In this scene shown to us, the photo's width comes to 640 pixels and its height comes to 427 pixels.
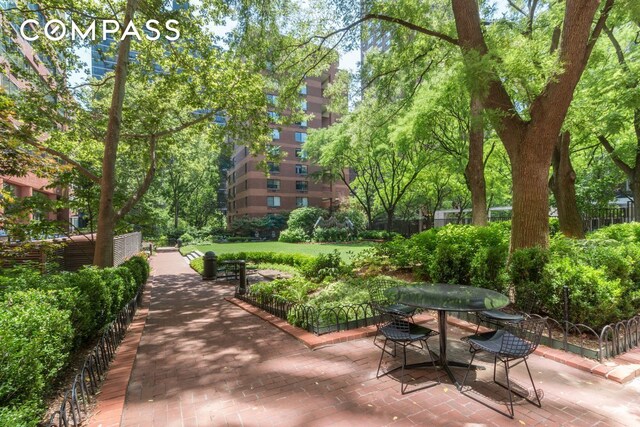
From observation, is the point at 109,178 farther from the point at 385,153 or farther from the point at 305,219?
the point at 305,219

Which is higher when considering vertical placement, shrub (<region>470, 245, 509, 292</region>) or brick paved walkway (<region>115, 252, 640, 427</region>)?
shrub (<region>470, 245, 509, 292</region>)

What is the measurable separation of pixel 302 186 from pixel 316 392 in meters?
44.3

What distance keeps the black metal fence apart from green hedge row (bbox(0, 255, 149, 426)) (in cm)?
341

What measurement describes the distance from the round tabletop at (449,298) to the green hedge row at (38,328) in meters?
4.03

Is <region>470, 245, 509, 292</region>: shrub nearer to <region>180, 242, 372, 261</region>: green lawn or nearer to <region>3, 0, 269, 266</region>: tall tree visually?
<region>3, 0, 269, 266</region>: tall tree

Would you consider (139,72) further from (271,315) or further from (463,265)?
(463,265)

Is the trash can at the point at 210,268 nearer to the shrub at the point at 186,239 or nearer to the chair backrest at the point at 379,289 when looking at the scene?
the chair backrest at the point at 379,289

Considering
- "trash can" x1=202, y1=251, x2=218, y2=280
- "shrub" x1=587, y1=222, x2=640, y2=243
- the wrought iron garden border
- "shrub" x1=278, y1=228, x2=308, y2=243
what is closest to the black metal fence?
the wrought iron garden border

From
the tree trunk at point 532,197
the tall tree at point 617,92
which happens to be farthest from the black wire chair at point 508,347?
the tall tree at point 617,92

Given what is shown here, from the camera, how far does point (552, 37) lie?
34.6ft

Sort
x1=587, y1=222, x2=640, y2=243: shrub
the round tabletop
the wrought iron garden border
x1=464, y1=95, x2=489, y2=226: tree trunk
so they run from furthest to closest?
1. x1=464, y1=95, x2=489, y2=226: tree trunk
2. x1=587, y1=222, x2=640, y2=243: shrub
3. the round tabletop
4. the wrought iron garden border

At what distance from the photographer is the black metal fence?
6.06m

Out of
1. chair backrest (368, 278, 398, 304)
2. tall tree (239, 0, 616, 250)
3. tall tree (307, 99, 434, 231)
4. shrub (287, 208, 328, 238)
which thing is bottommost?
chair backrest (368, 278, 398, 304)

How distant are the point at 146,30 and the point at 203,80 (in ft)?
8.27
